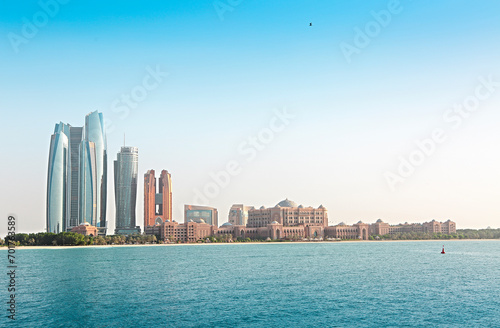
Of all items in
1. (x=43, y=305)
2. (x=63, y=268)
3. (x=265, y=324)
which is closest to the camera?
→ (x=265, y=324)

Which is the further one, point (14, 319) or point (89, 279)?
point (89, 279)

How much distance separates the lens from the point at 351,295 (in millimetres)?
62844

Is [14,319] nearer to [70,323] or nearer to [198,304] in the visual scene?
[70,323]

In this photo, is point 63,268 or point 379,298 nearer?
point 379,298

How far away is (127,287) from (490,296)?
48.3 metres

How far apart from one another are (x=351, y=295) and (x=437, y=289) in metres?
14.3

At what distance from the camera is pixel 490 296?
205 feet

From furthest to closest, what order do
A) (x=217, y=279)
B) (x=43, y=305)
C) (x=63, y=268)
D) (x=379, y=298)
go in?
(x=63, y=268), (x=217, y=279), (x=379, y=298), (x=43, y=305)

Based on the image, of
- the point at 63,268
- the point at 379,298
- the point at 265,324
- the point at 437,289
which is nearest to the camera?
the point at 265,324

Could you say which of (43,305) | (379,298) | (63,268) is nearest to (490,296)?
(379,298)

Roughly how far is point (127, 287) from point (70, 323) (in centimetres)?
2287

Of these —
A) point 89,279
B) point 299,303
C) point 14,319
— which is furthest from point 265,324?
point 89,279

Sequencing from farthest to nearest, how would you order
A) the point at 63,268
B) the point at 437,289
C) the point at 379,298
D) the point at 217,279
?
the point at 63,268 < the point at 217,279 < the point at 437,289 < the point at 379,298

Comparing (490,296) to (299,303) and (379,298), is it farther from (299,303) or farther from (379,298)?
(299,303)
